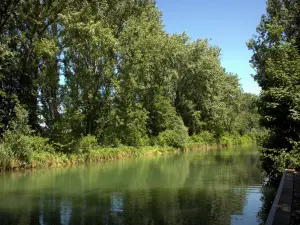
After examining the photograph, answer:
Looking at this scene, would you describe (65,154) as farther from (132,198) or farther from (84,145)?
(132,198)

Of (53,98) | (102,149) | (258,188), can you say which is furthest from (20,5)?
(258,188)

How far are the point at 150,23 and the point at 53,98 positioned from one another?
1403cm

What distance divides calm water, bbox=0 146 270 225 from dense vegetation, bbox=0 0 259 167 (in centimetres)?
522

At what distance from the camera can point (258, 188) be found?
52.1 ft

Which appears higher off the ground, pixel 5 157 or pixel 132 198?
pixel 5 157

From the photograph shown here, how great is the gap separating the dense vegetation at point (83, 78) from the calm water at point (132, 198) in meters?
5.22

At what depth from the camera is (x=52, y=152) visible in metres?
27.1

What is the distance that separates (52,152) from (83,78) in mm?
8096

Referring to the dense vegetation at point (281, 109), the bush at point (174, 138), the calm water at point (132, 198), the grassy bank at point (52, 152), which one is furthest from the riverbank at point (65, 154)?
the dense vegetation at point (281, 109)

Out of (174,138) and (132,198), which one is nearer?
(132,198)

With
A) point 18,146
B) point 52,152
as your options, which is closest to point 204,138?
point 52,152

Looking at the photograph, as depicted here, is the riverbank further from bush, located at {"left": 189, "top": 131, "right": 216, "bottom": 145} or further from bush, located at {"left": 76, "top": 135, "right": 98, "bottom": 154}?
bush, located at {"left": 189, "top": 131, "right": 216, "bottom": 145}

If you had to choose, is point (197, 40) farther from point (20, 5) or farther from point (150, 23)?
point (20, 5)

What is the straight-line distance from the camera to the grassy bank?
75.7ft
